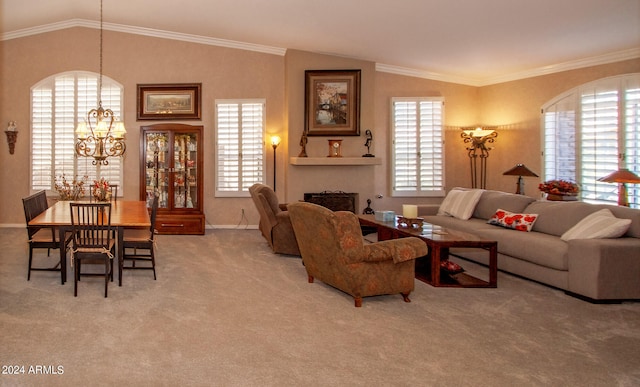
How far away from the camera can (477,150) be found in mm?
9789

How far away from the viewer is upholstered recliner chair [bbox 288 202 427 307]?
454cm

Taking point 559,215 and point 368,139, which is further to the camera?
point 368,139

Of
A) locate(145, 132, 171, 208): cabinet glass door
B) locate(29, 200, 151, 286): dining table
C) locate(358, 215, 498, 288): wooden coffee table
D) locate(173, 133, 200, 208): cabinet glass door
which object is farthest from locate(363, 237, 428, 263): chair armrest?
locate(145, 132, 171, 208): cabinet glass door

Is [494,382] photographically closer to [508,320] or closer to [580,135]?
[508,320]

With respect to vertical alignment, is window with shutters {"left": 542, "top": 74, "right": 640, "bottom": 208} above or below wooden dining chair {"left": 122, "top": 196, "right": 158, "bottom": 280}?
above

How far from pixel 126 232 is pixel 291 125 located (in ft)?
12.4

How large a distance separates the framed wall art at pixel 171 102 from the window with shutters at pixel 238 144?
466 mm

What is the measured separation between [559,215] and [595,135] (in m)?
2.17

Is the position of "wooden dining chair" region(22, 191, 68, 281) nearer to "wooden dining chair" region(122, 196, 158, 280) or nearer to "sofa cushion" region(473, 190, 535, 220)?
"wooden dining chair" region(122, 196, 158, 280)

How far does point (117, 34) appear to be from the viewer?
9430mm

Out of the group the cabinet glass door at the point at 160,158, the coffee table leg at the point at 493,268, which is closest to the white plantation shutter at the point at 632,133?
the coffee table leg at the point at 493,268


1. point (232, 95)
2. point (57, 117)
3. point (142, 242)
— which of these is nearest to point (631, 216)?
point (142, 242)

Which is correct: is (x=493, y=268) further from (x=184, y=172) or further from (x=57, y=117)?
(x=57, y=117)

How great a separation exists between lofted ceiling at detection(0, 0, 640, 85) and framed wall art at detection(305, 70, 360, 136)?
1.37 feet
